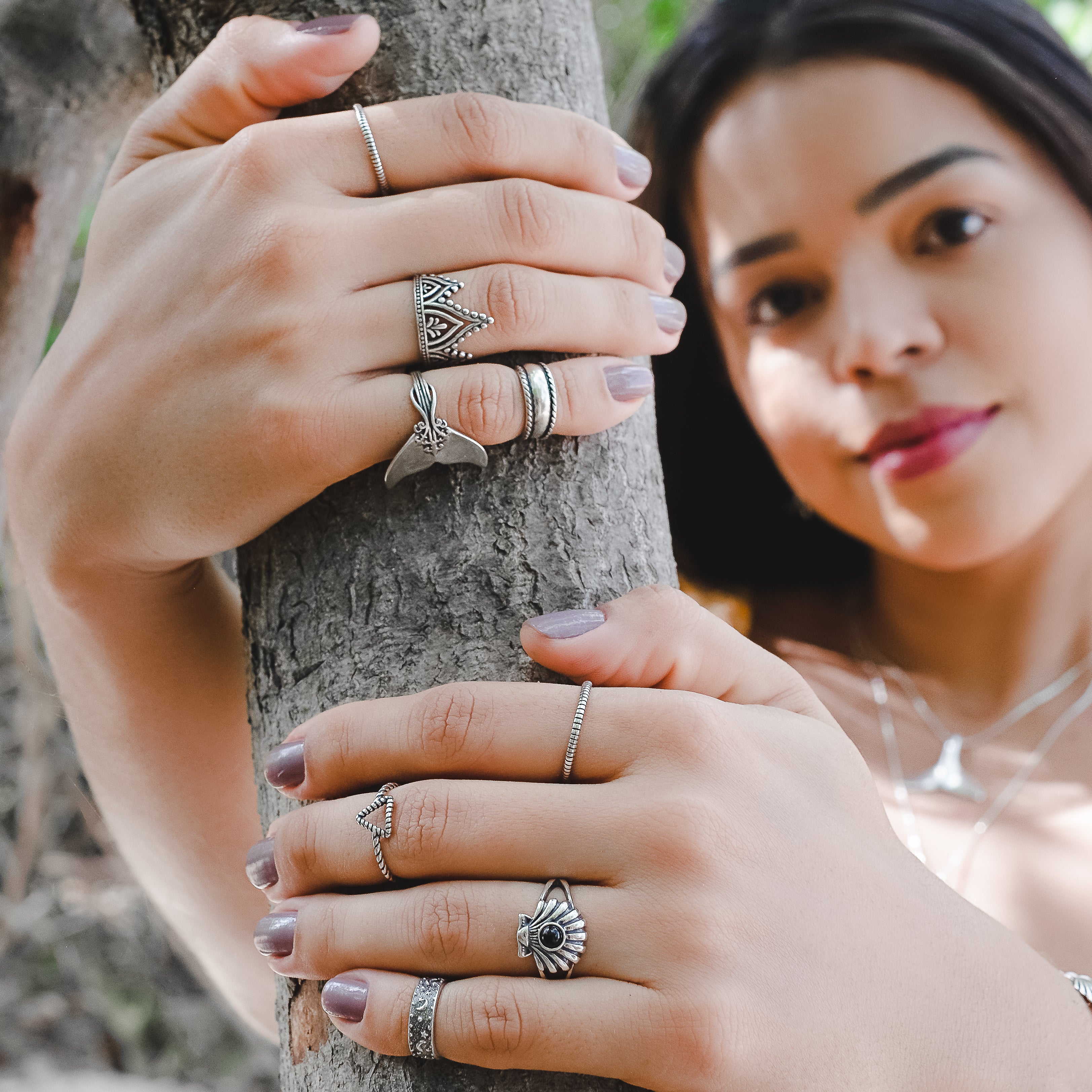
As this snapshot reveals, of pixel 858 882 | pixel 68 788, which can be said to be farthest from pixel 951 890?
pixel 68 788

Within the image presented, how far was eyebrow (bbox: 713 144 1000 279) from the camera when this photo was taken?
160 centimetres

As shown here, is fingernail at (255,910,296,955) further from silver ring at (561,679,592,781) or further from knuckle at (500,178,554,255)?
knuckle at (500,178,554,255)

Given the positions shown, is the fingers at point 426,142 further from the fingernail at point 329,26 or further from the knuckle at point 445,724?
the knuckle at point 445,724

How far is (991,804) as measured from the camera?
71.7 inches

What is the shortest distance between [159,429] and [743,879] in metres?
0.56

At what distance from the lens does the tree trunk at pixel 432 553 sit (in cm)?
75

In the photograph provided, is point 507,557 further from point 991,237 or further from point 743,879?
point 991,237

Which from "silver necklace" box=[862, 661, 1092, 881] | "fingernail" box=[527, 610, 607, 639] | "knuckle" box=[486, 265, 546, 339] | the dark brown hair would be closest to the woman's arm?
"knuckle" box=[486, 265, 546, 339]

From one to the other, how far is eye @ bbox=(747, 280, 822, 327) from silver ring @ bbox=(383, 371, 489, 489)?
116 cm

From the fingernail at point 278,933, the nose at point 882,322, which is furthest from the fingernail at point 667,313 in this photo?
the nose at point 882,322

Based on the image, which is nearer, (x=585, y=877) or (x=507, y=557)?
(x=585, y=877)

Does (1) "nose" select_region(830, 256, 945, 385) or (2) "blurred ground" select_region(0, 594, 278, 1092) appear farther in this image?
(2) "blurred ground" select_region(0, 594, 278, 1092)

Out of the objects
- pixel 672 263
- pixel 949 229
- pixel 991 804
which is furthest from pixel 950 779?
pixel 672 263

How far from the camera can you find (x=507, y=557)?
0.76 metres
